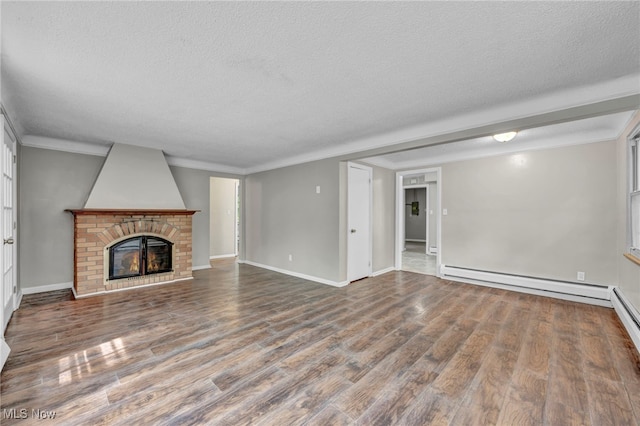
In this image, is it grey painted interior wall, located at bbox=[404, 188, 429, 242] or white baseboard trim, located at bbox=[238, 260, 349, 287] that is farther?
grey painted interior wall, located at bbox=[404, 188, 429, 242]

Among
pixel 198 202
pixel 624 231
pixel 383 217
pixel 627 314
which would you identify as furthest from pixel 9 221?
pixel 624 231

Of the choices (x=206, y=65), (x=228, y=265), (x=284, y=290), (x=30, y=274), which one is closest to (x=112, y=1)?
(x=206, y=65)

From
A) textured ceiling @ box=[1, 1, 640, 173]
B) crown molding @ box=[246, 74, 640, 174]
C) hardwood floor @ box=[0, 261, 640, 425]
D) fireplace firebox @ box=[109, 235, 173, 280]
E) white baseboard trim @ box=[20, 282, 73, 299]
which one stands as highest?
textured ceiling @ box=[1, 1, 640, 173]

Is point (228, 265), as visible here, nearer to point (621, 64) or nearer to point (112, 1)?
point (112, 1)

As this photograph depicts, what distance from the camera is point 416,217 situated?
10328 millimetres

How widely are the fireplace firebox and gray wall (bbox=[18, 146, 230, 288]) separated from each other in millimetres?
787

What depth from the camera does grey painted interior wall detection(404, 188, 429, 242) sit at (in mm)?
10195

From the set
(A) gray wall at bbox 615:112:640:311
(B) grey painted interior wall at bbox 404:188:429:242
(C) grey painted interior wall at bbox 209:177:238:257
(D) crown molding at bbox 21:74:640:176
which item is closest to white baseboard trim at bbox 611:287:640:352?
(A) gray wall at bbox 615:112:640:311

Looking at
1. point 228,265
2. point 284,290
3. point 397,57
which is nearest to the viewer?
point 397,57

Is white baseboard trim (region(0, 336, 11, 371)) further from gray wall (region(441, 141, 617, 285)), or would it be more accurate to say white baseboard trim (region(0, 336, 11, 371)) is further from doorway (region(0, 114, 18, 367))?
gray wall (region(441, 141, 617, 285))

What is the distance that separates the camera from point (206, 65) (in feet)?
6.55

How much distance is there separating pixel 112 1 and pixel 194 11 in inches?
15.6

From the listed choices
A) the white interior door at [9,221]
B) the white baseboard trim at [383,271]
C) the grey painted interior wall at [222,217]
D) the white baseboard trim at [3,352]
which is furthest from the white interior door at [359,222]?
the white interior door at [9,221]

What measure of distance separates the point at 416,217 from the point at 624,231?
7147 mm
